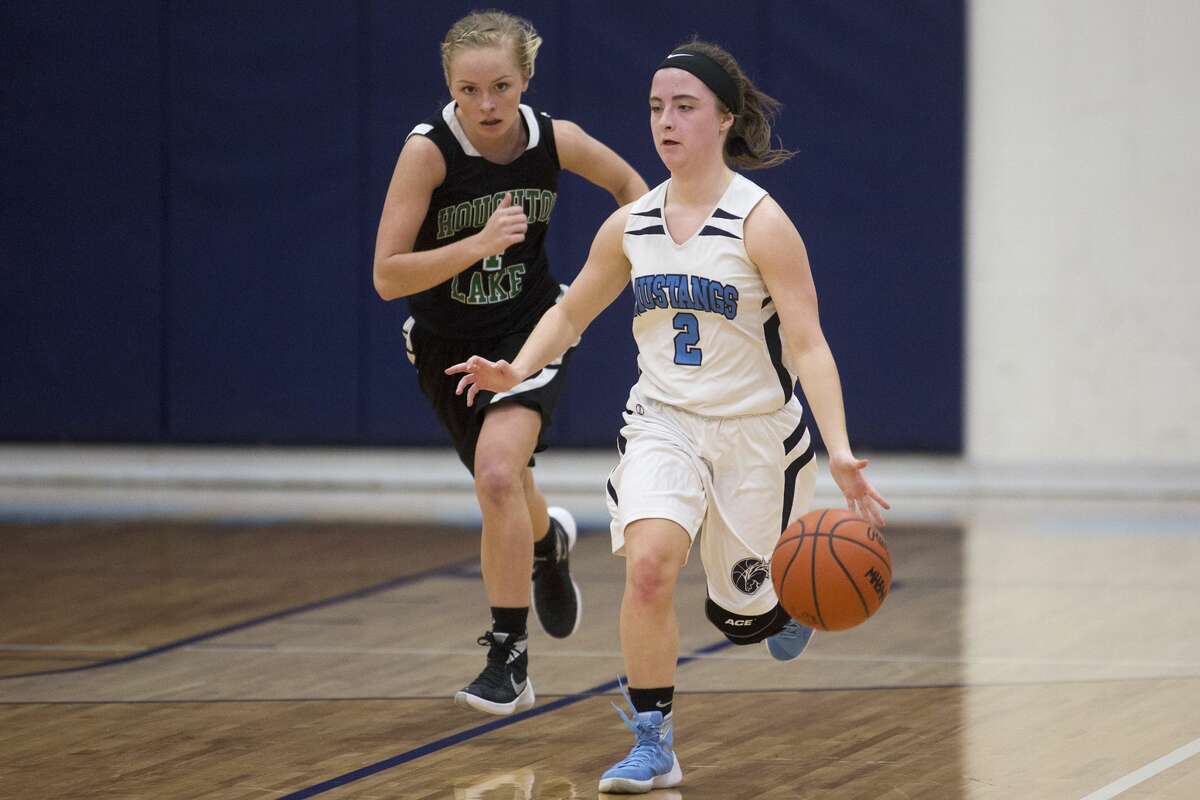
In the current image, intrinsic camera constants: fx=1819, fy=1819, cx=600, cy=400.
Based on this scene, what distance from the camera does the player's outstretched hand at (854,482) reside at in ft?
11.9

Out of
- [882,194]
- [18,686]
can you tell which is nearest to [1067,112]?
[882,194]

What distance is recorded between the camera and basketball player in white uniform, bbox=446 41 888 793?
3785 millimetres

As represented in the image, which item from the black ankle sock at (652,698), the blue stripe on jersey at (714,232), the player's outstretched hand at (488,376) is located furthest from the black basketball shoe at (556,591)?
the blue stripe on jersey at (714,232)

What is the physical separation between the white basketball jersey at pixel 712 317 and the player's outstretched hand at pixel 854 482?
335 millimetres

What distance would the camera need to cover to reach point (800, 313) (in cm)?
384

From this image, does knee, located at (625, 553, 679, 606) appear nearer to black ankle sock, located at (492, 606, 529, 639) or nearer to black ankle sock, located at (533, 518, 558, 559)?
black ankle sock, located at (492, 606, 529, 639)

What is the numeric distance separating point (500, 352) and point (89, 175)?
6.63 m

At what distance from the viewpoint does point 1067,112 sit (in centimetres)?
989

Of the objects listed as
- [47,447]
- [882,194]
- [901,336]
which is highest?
[882,194]

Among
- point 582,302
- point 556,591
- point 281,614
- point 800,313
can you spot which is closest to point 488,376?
point 582,302

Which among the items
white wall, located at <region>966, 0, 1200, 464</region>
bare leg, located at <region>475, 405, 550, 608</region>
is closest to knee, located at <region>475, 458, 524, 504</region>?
bare leg, located at <region>475, 405, 550, 608</region>

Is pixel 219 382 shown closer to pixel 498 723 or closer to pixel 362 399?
pixel 362 399

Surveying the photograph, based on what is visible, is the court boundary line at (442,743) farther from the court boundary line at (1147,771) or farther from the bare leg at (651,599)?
the court boundary line at (1147,771)

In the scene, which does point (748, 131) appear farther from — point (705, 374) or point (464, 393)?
point (464, 393)
